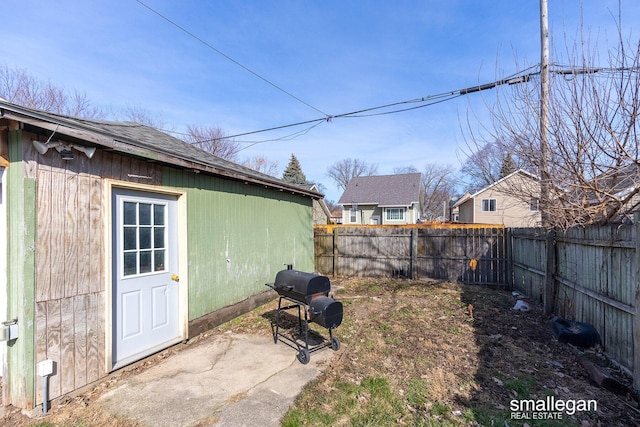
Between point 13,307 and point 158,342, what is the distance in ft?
5.67

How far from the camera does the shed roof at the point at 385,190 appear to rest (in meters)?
26.0

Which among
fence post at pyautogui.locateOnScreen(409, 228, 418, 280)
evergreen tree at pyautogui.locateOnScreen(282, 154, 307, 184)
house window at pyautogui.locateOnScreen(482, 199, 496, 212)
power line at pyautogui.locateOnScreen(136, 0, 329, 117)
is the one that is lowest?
fence post at pyautogui.locateOnScreen(409, 228, 418, 280)

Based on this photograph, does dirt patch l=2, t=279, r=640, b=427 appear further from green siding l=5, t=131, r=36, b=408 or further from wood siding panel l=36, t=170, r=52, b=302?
wood siding panel l=36, t=170, r=52, b=302

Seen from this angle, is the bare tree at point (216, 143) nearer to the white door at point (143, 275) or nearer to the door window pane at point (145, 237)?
the white door at point (143, 275)

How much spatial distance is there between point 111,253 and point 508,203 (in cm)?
1750

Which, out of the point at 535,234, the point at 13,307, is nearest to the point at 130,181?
the point at 13,307

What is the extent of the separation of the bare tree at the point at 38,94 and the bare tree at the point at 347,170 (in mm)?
37659

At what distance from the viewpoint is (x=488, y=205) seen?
80.6 ft

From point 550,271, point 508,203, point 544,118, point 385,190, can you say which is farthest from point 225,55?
point 385,190

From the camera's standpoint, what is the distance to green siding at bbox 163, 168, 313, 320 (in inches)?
186

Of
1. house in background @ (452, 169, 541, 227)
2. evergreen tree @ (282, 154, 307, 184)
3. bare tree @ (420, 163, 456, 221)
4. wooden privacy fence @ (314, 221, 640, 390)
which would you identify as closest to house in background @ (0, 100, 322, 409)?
house in background @ (452, 169, 541, 227)

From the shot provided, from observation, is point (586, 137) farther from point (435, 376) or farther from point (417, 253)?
point (417, 253)

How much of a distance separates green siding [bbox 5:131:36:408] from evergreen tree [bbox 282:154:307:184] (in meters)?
34.9

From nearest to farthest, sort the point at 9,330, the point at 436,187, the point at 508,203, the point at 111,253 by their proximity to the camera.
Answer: the point at 9,330 → the point at 111,253 → the point at 508,203 → the point at 436,187
